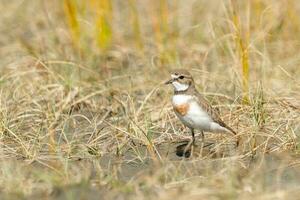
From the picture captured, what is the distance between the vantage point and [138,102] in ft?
23.6

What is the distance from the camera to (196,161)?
582 centimetres

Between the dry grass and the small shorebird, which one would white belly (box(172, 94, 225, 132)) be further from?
the dry grass

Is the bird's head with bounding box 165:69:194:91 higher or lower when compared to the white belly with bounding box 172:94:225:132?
higher

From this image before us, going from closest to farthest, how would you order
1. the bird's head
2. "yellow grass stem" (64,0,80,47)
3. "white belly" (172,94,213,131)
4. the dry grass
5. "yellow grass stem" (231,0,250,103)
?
the dry grass
"white belly" (172,94,213,131)
the bird's head
"yellow grass stem" (231,0,250,103)
"yellow grass stem" (64,0,80,47)

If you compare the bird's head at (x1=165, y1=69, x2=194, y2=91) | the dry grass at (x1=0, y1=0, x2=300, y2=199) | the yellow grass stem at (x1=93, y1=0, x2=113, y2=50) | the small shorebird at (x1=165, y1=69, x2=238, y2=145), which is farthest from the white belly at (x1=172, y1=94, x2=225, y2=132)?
the yellow grass stem at (x1=93, y1=0, x2=113, y2=50)

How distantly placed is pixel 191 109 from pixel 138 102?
1.32m

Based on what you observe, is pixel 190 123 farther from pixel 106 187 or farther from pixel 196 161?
pixel 106 187

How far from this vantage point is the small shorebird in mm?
5930

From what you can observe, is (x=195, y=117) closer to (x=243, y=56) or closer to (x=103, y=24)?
(x=243, y=56)

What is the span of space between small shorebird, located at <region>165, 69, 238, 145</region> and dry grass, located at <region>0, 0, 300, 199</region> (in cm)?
21

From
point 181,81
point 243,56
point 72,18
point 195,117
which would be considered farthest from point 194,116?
point 72,18

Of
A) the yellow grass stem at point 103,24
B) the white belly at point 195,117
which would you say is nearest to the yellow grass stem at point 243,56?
the white belly at point 195,117


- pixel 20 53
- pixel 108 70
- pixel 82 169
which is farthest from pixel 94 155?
pixel 20 53

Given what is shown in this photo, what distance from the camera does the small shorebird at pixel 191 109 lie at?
5930 mm
